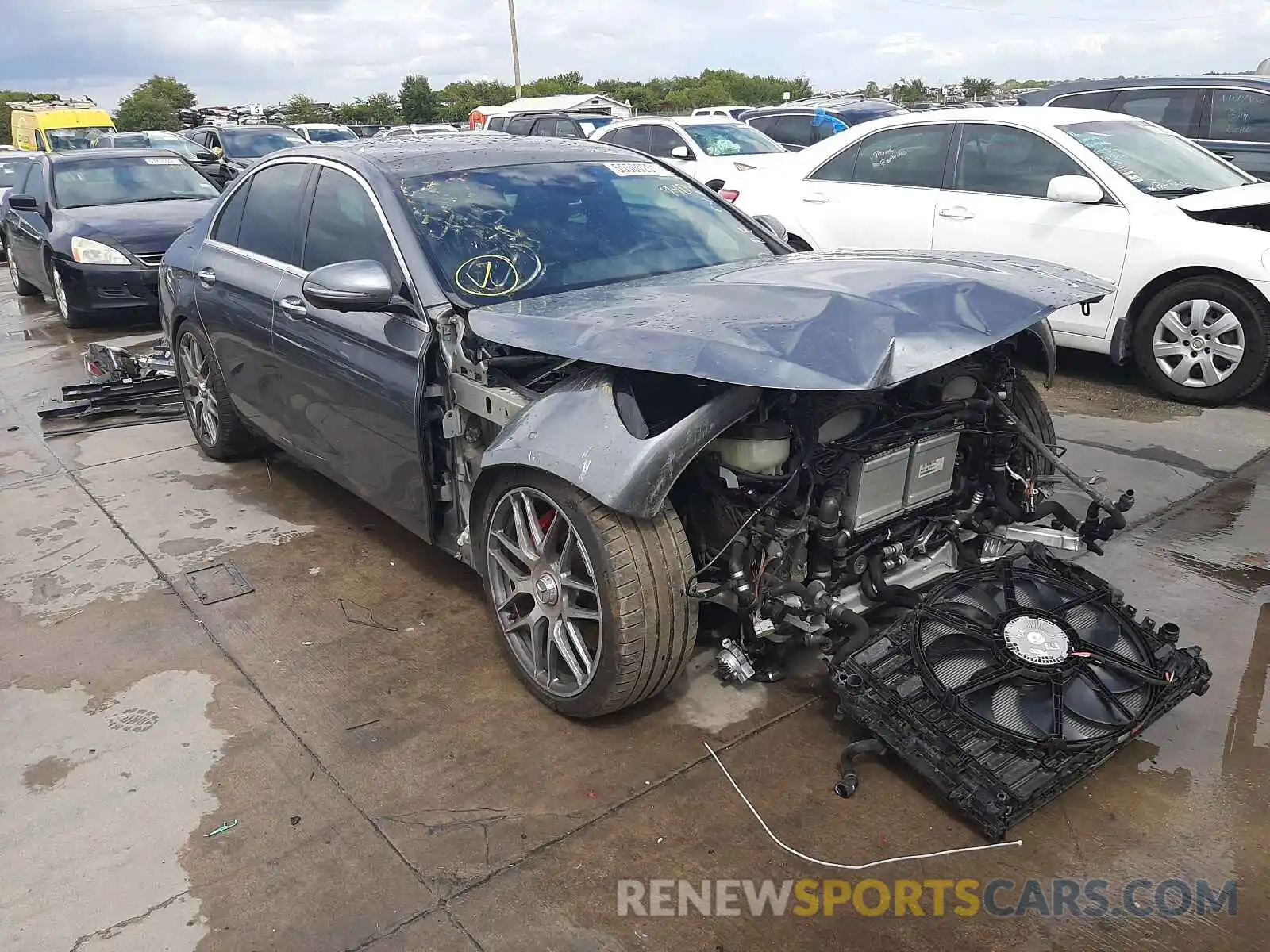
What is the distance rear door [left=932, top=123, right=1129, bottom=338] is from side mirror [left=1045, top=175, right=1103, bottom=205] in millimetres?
76

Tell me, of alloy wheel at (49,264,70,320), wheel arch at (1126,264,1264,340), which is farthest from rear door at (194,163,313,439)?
alloy wheel at (49,264,70,320)

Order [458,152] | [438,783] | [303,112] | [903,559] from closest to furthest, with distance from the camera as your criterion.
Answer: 1. [438,783]
2. [903,559]
3. [458,152]
4. [303,112]

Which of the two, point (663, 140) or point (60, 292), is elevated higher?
point (663, 140)

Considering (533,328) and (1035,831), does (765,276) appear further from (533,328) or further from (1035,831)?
(1035,831)

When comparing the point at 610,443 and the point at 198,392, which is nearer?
the point at 610,443

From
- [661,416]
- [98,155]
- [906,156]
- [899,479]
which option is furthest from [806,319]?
[98,155]

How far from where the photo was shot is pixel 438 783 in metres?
2.78

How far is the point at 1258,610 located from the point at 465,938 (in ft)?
10.1

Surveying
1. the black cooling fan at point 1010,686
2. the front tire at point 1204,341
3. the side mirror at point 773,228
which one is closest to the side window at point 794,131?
the front tire at point 1204,341

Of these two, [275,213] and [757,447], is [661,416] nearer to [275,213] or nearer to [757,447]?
[757,447]

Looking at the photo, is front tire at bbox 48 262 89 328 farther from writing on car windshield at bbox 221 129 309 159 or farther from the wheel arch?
the wheel arch

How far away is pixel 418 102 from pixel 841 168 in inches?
1930

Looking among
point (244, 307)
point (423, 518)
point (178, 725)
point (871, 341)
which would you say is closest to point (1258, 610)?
point (871, 341)

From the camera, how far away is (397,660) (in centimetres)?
342
